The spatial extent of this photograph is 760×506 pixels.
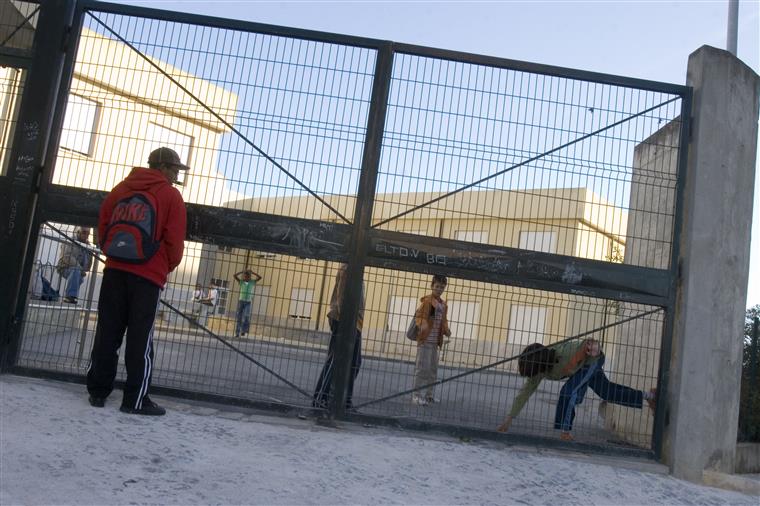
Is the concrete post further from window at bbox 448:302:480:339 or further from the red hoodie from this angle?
the red hoodie

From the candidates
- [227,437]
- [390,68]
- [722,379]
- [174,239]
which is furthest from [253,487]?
[722,379]

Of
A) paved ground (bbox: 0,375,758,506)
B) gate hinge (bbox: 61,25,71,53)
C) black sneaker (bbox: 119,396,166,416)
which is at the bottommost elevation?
paved ground (bbox: 0,375,758,506)

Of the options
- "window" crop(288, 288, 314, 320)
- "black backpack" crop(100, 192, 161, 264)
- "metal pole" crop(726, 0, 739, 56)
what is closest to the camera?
"black backpack" crop(100, 192, 161, 264)

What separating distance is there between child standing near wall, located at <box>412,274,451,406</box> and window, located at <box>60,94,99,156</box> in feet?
10.5

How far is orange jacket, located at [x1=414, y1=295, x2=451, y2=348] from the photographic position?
593 cm

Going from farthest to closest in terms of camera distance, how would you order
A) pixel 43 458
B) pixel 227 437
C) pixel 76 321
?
pixel 76 321
pixel 227 437
pixel 43 458

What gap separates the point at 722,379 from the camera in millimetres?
5523

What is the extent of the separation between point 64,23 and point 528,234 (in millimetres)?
4346

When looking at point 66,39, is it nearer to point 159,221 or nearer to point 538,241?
point 159,221

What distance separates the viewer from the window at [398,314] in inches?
225

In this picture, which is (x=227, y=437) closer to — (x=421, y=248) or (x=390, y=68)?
(x=421, y=248)

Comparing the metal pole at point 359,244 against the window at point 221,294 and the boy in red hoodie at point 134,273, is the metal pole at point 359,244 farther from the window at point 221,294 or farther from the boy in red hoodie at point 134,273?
the boy in red hoodie at point 134,273

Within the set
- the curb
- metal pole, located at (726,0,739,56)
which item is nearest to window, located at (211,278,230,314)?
the curb

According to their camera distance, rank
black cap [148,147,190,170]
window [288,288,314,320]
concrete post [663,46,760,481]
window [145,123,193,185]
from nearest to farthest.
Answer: black cap [148,147,190,170]
concrete post [663,46,760,481]
window [288,288,314,320]
window [145,123,193,185]
